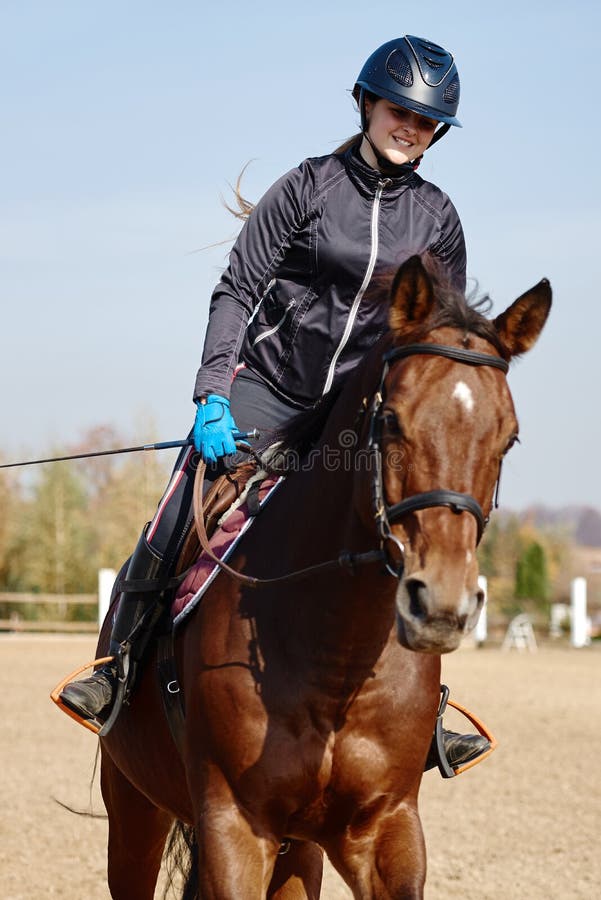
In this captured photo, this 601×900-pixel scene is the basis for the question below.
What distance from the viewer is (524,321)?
347 centimetres

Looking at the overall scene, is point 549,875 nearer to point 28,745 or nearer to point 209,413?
point 209,413

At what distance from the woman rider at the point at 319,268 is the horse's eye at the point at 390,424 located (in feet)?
3.17

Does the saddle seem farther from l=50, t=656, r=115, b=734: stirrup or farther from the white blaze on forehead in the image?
the white blaze on forehead

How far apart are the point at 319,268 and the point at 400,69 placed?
2.47 ft

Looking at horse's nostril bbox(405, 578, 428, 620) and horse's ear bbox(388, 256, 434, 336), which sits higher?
horse's ear bbox(388, 256, 434, 336)

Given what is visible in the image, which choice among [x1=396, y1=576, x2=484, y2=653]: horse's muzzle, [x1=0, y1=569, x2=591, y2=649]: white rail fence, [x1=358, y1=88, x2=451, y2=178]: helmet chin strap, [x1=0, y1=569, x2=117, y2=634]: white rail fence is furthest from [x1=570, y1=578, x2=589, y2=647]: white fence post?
[x1=396, y1=576, x2=484, y2=653]: horse's muzzle

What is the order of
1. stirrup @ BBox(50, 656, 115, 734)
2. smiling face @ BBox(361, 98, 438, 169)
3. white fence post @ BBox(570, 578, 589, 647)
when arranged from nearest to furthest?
smiling face @ BBox(361, 98, 438, 169)
stirrup @ BBox(50, 656, 115, 734)
white fence post @ BBox(570, 578, 589, 647)

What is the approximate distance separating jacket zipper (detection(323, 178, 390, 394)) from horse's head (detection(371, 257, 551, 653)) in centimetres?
79

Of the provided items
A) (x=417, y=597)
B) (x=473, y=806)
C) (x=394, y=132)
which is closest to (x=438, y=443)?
(x=417, y=597)

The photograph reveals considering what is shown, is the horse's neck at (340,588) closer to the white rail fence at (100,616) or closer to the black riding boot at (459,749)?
the black riding boot at (459,749)

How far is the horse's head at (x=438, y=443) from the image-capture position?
2932 millimetres

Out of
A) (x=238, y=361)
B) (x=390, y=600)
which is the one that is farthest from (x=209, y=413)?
(x=390, y=600)

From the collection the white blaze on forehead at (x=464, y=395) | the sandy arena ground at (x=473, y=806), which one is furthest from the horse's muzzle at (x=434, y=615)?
the sandy arena ground at (x=473, y=806)

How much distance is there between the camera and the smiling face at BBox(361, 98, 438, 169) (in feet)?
14.3
